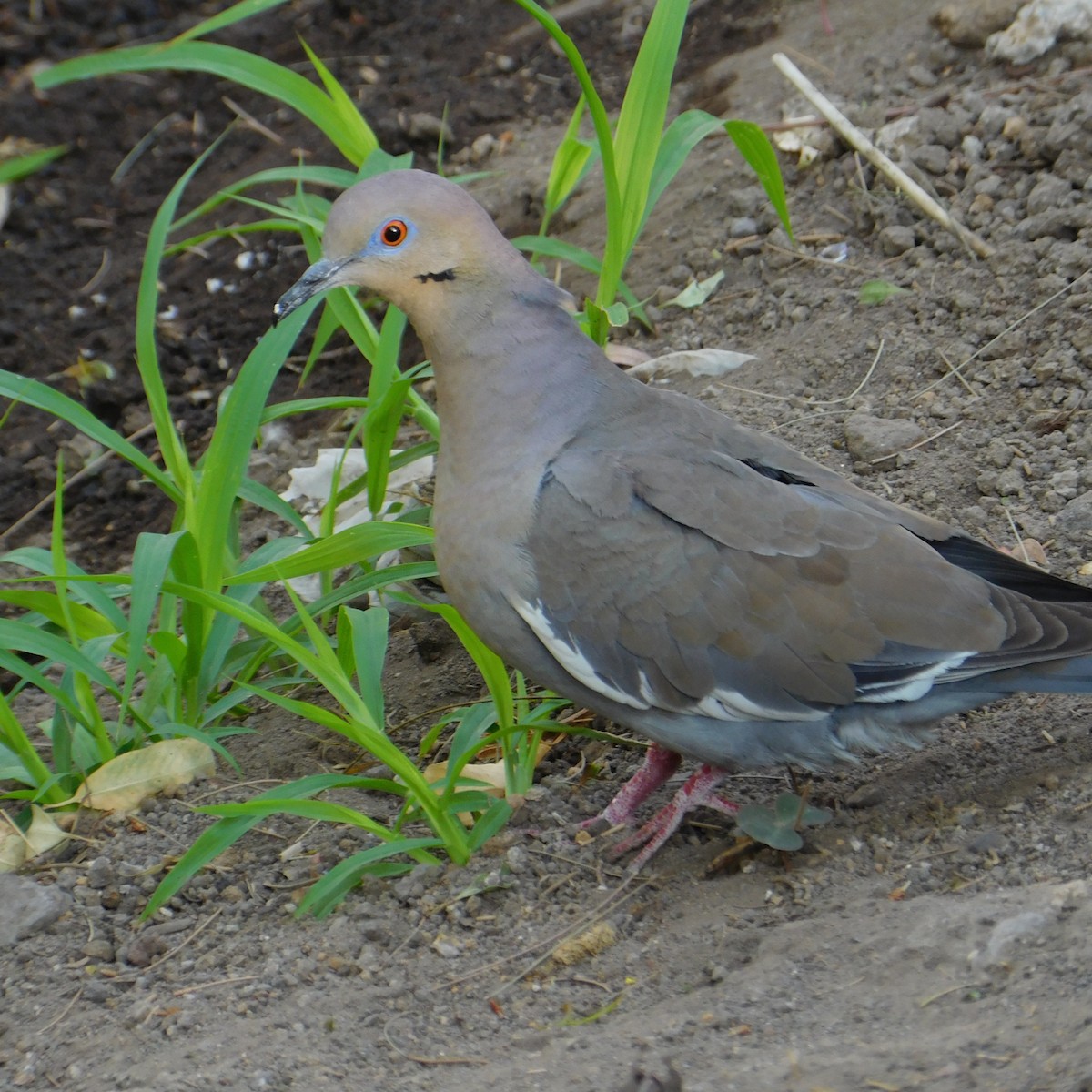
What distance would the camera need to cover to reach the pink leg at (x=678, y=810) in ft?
8.97

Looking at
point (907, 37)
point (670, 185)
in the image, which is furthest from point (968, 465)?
point (907, 37)

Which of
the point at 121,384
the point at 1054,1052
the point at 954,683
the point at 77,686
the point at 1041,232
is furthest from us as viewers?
the point at 121,384

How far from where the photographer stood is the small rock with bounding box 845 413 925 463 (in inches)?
137

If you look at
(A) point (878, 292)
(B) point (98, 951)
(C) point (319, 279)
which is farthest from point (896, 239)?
(B) point (98, 951)

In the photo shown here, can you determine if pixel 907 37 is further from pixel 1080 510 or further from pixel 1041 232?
pixel 1080 510

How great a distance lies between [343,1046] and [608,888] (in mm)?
614

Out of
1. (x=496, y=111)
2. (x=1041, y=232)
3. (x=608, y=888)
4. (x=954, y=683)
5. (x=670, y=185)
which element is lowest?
(x=608, y=888)

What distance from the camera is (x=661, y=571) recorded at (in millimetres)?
2617

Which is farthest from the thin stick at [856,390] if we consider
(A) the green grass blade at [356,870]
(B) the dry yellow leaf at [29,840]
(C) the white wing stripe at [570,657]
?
(B) the dry yellow leaf at [29,840]

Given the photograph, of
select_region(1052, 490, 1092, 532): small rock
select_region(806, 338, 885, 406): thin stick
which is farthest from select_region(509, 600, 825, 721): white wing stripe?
select_region(806, 338, 885, 406): thin stick

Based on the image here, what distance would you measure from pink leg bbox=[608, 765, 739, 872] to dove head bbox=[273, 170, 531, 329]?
1056 millimetres

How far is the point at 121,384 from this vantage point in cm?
482

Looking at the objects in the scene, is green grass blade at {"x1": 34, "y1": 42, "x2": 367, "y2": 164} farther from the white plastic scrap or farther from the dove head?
the white plastic scrap

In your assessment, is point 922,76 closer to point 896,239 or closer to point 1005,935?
point 896,239
